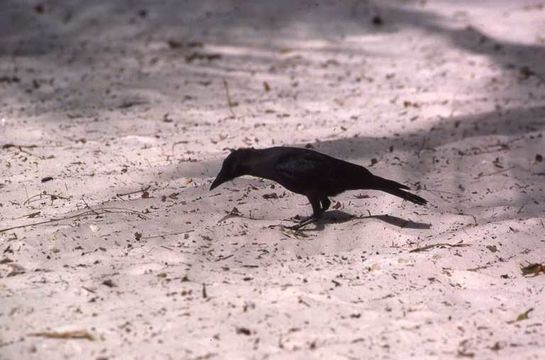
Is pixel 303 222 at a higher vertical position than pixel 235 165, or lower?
lower

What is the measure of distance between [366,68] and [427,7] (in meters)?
2.03

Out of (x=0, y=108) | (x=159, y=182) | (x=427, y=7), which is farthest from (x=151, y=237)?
(x=427, y=7)

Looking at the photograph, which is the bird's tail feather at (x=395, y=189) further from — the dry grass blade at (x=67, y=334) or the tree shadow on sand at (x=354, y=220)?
the dry grass blade at (x=67, y=334)

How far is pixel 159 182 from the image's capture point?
579 cm

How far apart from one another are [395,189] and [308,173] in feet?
1.66

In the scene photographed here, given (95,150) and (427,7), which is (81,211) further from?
(427,7)

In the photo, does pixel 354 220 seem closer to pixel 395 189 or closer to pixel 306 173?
pixel 395 189

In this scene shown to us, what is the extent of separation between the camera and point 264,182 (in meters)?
5.86

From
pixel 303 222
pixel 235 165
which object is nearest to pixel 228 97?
pixel 235 165

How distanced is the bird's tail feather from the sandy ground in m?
0.14

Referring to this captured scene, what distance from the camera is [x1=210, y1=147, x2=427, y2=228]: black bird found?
5.02 metres

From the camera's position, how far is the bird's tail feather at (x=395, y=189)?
5.12 m

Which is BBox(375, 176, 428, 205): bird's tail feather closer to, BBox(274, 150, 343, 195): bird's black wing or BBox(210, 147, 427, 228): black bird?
BBox(210, 147, 427, 228): black bird

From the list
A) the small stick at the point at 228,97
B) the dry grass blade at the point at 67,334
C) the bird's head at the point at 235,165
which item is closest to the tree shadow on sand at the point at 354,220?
the bird's head at the point at 235,165
